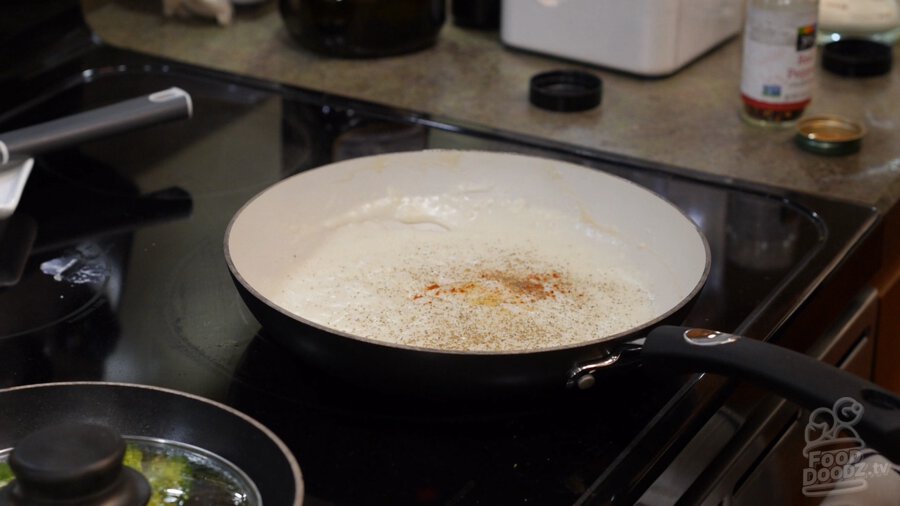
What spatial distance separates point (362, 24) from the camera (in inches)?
46.1

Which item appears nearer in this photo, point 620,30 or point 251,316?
point 251,316

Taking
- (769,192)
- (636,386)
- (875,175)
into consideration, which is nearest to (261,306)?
(636,386)

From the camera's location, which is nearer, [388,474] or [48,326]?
[388,474]

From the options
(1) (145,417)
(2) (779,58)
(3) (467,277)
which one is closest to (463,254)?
(3) (467,277)

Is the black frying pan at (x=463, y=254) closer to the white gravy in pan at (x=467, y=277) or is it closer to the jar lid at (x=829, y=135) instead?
the white gravy in pan at (x=467, y=277)

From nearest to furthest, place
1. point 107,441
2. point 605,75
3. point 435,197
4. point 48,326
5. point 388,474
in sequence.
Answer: point 107,441 → point 388,474 → point 48,326 → point 435,197 → point 605,75

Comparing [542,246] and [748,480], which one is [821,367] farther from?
[542,246]

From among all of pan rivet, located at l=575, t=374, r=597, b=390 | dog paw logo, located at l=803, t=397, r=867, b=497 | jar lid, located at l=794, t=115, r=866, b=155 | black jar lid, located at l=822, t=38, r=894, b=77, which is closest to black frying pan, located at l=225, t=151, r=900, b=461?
pan rivet, located at l=575, t=374, r=597, b=390

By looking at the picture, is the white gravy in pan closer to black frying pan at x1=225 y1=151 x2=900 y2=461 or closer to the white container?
black frying pan at x1=225 y1=151 x2=900 y2=461

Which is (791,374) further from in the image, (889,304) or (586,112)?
(586,112)

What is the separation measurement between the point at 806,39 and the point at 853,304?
28cm

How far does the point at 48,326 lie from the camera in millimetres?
707

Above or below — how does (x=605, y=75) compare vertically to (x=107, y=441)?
below

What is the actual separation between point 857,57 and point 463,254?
1.99 ft
